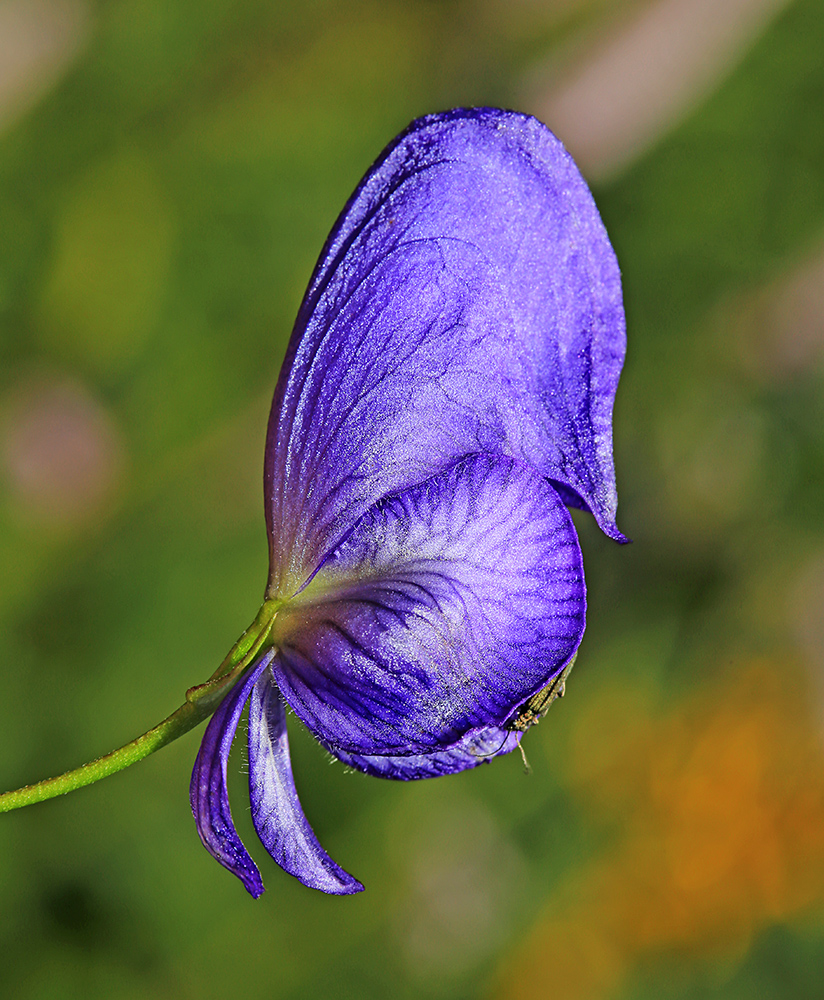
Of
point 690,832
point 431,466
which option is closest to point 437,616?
point 431,466

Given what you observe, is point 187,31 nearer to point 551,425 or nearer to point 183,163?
point 183,163

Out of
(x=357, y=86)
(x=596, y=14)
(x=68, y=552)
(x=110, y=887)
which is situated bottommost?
(x=110, y=887)

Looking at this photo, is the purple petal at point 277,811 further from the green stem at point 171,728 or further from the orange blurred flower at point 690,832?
the orange blurred flower at point 690,832

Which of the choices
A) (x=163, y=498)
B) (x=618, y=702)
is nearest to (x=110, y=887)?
(x=163, y=498)

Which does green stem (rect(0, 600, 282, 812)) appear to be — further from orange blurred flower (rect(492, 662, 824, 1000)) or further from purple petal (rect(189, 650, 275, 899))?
orange blurred flower (rect(492, 662, 824, 1000))

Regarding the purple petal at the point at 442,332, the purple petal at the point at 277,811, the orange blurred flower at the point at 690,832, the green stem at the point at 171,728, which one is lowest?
the orange blurred flower at the point at 690,832

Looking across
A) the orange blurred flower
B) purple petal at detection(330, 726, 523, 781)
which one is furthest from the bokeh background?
purple petal at detection(330, 726, 523, 781)

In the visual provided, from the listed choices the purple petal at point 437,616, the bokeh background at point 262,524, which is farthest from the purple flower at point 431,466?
the bokeh background at point 262,524
